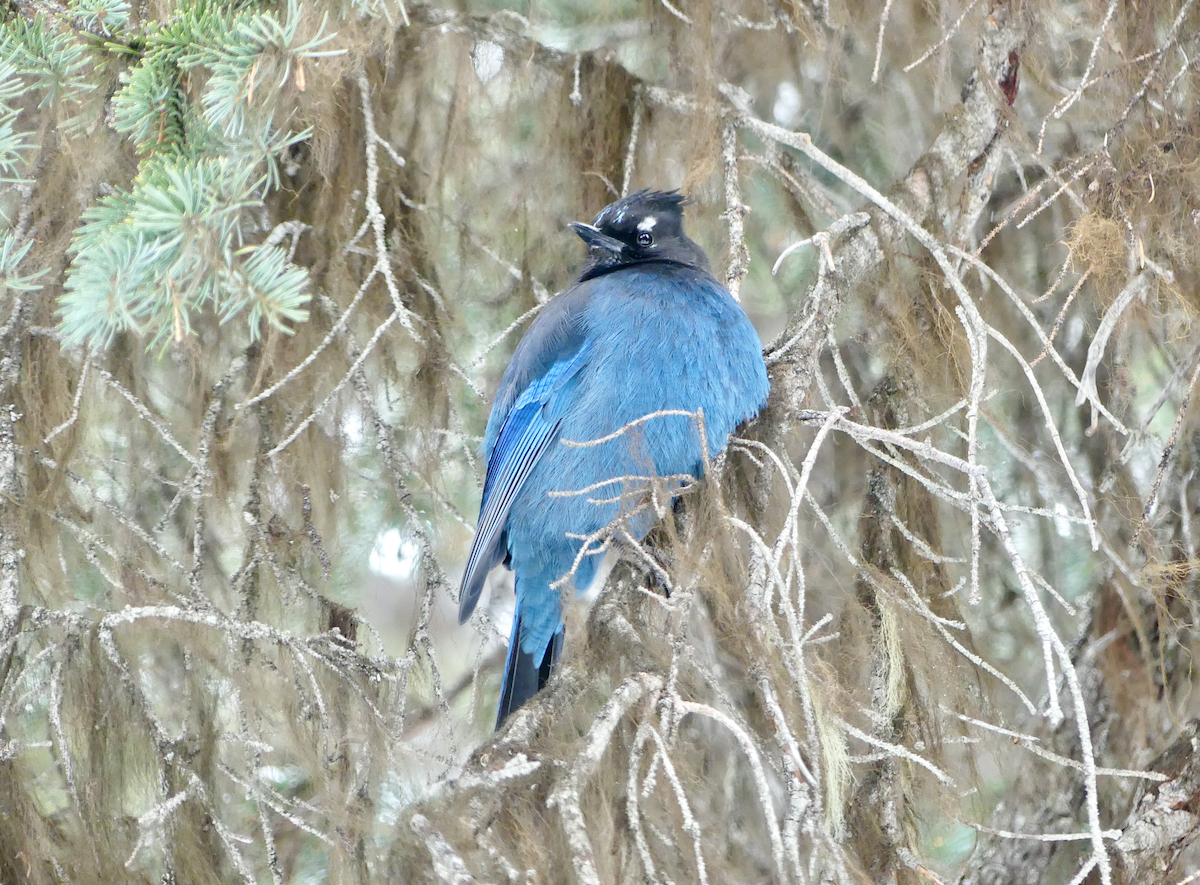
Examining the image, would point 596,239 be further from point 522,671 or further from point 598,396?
point 522,671

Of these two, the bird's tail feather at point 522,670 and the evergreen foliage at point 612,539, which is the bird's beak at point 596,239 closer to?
the evergreen foliage at point 612,539

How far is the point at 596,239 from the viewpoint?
121 inches

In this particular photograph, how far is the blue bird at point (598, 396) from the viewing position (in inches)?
115

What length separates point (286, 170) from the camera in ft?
9.19

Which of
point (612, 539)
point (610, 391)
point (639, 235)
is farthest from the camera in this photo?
point (639, 235)

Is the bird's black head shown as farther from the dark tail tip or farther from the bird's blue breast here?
the dark tail tip

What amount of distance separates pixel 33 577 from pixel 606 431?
4.48 feet

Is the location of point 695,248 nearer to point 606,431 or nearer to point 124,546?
point 606,431

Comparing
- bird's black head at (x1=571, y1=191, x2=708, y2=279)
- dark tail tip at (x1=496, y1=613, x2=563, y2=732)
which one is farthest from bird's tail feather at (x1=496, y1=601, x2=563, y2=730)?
bird's black head at (x1=571, y1=191, x2=708, y2=279)

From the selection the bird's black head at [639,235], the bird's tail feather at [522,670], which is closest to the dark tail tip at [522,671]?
the bird's tail feather at [522,670]

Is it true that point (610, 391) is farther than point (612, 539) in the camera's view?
Yes

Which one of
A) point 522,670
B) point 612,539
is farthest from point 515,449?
point 612,539

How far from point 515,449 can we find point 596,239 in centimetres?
61

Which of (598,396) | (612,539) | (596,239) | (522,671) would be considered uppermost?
(596,239)
